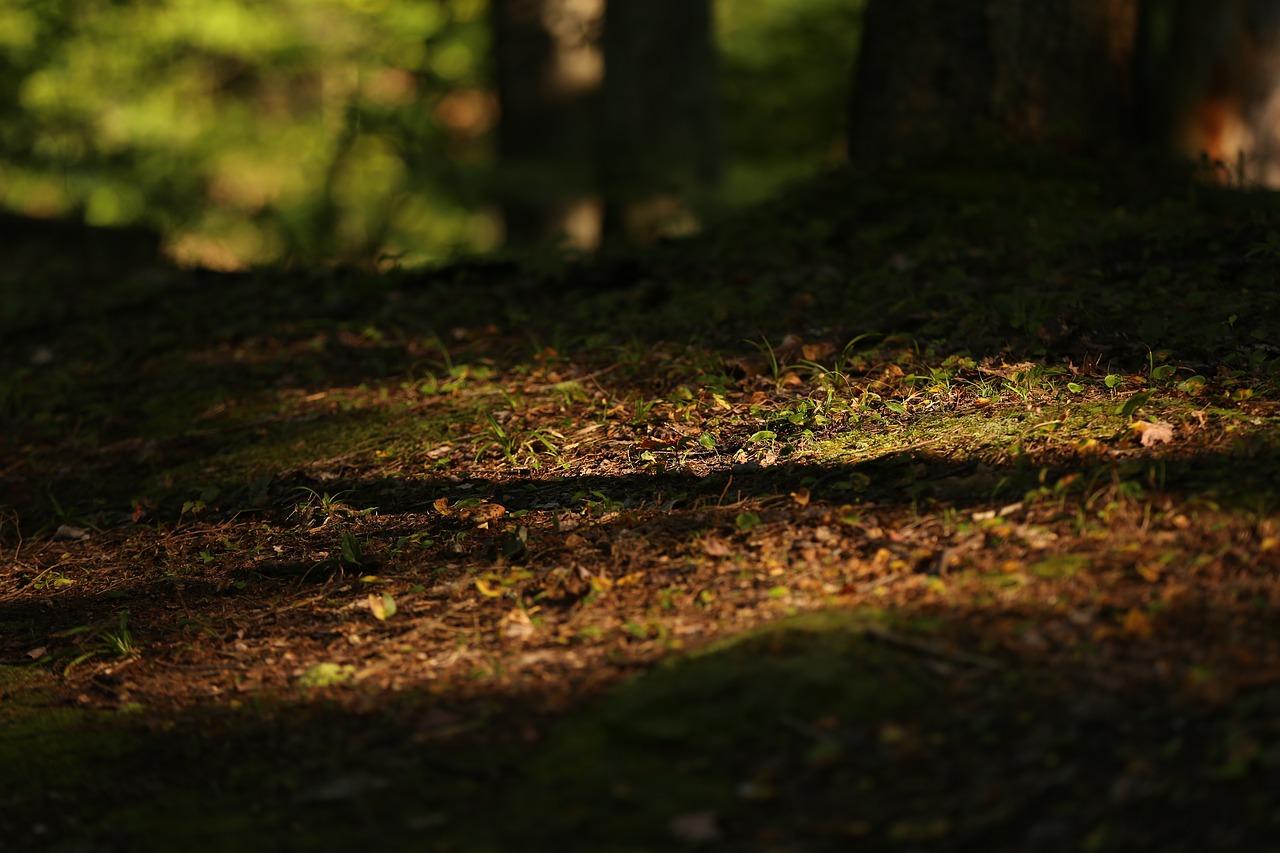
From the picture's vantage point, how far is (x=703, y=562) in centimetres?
330

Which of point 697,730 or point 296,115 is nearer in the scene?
point 697,730

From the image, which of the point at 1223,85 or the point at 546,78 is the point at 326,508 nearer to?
the point at 1223,85

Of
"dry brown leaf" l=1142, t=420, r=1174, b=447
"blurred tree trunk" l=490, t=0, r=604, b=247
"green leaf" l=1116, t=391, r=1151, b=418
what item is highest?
"blurred tree trunk" l=490, t=0, r=604, b=247

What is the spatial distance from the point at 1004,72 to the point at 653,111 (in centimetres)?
539

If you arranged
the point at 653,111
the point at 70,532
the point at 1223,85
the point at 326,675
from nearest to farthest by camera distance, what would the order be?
1. the point at 326,675
2. the point at 70,532
3. the point at 1223,85
4. the point at 653,111

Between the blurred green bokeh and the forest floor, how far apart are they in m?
2.38

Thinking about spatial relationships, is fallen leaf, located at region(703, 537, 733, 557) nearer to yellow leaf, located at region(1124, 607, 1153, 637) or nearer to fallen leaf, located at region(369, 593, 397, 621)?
fallen leaf, located at region(369, 593, 397, 621)

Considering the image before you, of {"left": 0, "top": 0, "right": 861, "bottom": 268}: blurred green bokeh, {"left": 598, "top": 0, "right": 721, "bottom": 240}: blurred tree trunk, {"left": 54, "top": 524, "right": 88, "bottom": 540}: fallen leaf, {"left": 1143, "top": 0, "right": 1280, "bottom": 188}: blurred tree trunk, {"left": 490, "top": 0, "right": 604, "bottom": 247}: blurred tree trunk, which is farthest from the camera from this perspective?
{"left": 490, "top": 0, "right": 604, "bottom": 247}: blurred tree trunk

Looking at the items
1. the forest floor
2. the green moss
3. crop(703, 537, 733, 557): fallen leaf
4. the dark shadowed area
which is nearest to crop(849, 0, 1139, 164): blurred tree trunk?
the dark shadowed area

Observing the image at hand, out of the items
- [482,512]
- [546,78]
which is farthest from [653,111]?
[482,512]

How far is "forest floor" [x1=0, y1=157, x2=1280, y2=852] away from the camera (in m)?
2.41

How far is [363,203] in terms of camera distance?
841 inches

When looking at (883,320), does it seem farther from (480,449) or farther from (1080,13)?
(1080,13)

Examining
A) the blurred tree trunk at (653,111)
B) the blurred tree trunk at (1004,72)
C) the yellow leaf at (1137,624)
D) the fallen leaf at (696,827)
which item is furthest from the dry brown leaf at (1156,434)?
the blurred tree trunk at (653,111)
